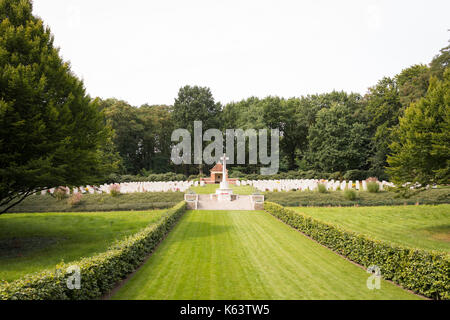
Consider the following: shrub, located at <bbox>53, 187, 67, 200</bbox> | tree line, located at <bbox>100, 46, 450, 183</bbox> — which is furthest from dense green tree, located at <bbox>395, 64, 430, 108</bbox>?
shrub, located at <bbox>53, 187, 67, 200</bbox>

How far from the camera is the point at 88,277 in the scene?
657 centimetres

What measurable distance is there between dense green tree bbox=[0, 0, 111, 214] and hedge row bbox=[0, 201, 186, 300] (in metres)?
4.92

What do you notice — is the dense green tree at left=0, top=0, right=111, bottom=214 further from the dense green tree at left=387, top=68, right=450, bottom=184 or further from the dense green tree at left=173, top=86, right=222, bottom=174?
the dense green tree at left=173, top=86, right=222, bottom=174

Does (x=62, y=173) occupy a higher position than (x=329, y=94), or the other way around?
(x=329, y=94)

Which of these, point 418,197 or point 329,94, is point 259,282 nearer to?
point 418,197

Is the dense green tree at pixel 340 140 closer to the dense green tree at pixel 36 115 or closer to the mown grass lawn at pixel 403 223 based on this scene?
the mown grass lawn at pixel 403 223

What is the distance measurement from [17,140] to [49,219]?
443 inches

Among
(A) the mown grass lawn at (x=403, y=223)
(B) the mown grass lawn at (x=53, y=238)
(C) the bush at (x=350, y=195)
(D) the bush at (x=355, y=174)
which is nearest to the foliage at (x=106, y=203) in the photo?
(B) the mown grass lawn at (x=53, y=238)

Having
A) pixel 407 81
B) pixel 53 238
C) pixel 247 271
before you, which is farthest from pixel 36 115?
pixel 407 81

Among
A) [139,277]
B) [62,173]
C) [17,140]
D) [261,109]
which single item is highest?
[261,109]

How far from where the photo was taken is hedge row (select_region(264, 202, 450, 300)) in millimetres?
7098

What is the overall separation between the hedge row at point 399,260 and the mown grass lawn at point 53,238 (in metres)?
9.71

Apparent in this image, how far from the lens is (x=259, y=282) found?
827 cm
